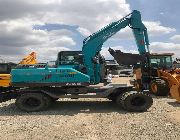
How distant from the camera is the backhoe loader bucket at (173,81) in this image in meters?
13.5

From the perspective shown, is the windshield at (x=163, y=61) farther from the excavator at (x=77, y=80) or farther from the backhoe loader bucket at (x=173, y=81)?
the excavator at (x=77, y=80)

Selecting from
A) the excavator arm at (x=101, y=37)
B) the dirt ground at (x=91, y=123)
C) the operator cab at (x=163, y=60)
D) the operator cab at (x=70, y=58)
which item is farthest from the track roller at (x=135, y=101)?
the operator cab at (x=163, y=60)

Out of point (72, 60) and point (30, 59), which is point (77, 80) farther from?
point (30, 59)

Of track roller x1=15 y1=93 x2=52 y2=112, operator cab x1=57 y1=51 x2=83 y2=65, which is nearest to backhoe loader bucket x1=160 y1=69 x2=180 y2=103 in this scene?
operator cab x1=57 y1=51 x2=83 y2=65

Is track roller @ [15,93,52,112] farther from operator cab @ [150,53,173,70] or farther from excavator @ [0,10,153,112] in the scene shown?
operator cab @ [150,53,173,70]

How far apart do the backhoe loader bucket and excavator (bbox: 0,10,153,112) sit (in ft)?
5.69

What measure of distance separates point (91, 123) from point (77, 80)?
9.18ft

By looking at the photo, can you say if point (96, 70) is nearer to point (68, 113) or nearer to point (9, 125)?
point (68, 113)

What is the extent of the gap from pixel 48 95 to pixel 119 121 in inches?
136

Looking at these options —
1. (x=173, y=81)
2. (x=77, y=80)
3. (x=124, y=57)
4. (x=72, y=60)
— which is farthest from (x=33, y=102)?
(x=173, y=81)

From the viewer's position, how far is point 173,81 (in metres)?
14.5

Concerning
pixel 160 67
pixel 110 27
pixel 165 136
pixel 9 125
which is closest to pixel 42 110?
pixel 9 125

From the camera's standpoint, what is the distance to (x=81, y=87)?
1255 cm

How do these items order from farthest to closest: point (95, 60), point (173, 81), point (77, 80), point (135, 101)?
1. point (173, 81)
2. point (95, 60)
3. point (77, 80)
4. point (135, 101)
